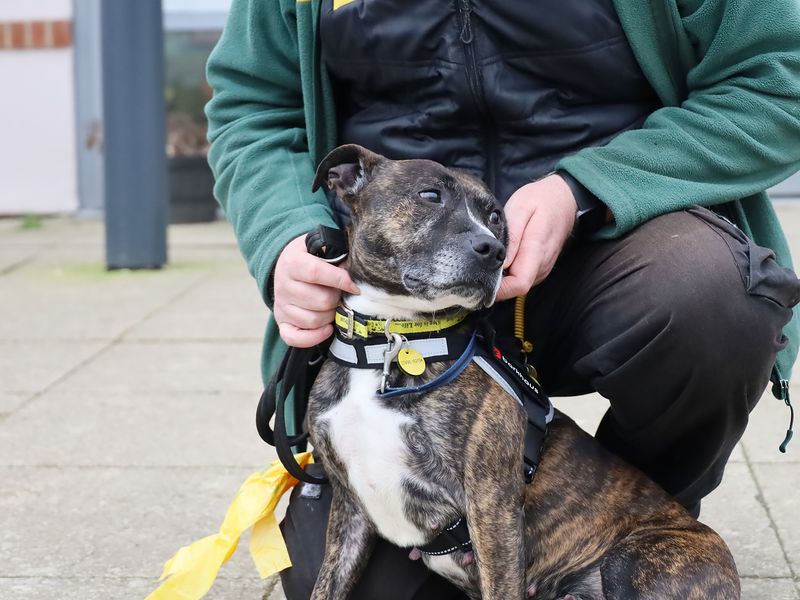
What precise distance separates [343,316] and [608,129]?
816 millimetres

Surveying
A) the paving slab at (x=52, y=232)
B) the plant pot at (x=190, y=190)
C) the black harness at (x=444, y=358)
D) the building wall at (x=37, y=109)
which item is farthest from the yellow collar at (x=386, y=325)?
the building wall at (x=37, y=109)

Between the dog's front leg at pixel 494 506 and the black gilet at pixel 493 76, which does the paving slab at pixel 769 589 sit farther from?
the black gilet at pixel 493 76

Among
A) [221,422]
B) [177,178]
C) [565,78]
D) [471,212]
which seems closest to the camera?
[471,212]

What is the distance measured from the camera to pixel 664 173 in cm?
266

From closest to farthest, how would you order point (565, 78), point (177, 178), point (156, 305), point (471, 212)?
point (471, 212) → point (565, 78) → point (156, 305) → point (177, 178)

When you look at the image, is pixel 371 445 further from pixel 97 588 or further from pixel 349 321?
pixel 97 588

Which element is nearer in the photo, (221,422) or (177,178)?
(221,422)

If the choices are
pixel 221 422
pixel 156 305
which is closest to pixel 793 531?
pixel 221 422

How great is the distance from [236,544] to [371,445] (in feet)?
1.84

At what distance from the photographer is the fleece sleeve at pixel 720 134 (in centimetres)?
262

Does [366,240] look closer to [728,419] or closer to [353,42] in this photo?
[353,42]

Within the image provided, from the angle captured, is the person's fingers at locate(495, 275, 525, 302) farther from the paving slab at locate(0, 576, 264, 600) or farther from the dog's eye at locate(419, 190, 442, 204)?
the paving slab at locate(0, 576, 264, 600)

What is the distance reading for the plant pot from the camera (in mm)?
9227

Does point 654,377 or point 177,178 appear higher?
point 654,377
